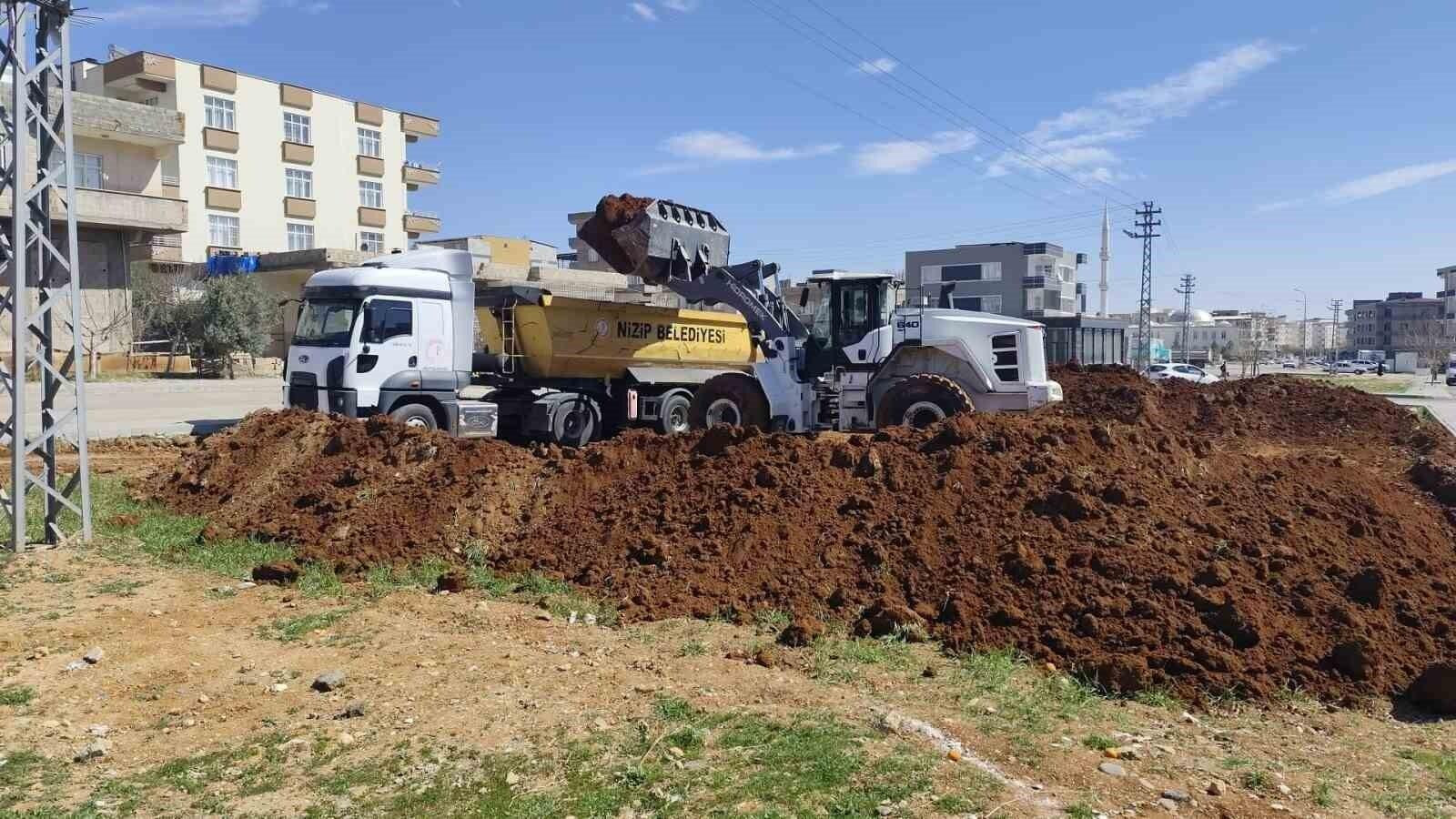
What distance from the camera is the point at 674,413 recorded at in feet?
59.9

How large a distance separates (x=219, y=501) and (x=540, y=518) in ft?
15.0

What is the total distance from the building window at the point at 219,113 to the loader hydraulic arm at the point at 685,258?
4042 cm

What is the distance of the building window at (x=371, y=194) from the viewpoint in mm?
55969

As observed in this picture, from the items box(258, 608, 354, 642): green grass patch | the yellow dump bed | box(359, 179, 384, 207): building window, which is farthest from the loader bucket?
box(359, 179, 384, 207): building window

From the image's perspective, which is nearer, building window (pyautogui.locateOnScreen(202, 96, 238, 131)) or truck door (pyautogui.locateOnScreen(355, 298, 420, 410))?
truck door (pyautogui.locateOnScreen(355, 298, 420, 410))

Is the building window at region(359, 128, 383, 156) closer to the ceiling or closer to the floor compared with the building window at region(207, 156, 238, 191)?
closer to the ceiling

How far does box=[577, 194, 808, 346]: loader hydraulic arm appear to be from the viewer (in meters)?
16.3

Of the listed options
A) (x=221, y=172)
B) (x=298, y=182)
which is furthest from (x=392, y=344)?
(x=298, y=182)

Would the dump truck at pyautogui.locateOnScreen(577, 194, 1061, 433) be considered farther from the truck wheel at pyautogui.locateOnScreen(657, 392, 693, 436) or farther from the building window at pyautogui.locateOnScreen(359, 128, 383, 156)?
the building window at pyautogui.locateOnScreen(359, 128, 383, 156)

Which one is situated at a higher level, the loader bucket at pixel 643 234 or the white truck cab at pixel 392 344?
the loader bucket at pixel 643 234

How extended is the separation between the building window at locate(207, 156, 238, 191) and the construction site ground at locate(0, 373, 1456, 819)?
42.7 meters

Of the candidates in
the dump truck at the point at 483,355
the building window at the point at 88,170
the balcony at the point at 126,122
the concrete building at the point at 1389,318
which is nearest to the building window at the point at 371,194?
the balcony at the point at 126,122

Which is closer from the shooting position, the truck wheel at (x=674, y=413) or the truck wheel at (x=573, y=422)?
the truck wheel at (x=573, y=422)

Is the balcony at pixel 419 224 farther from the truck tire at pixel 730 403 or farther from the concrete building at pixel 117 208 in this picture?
the truck tire at pixel 730 403
